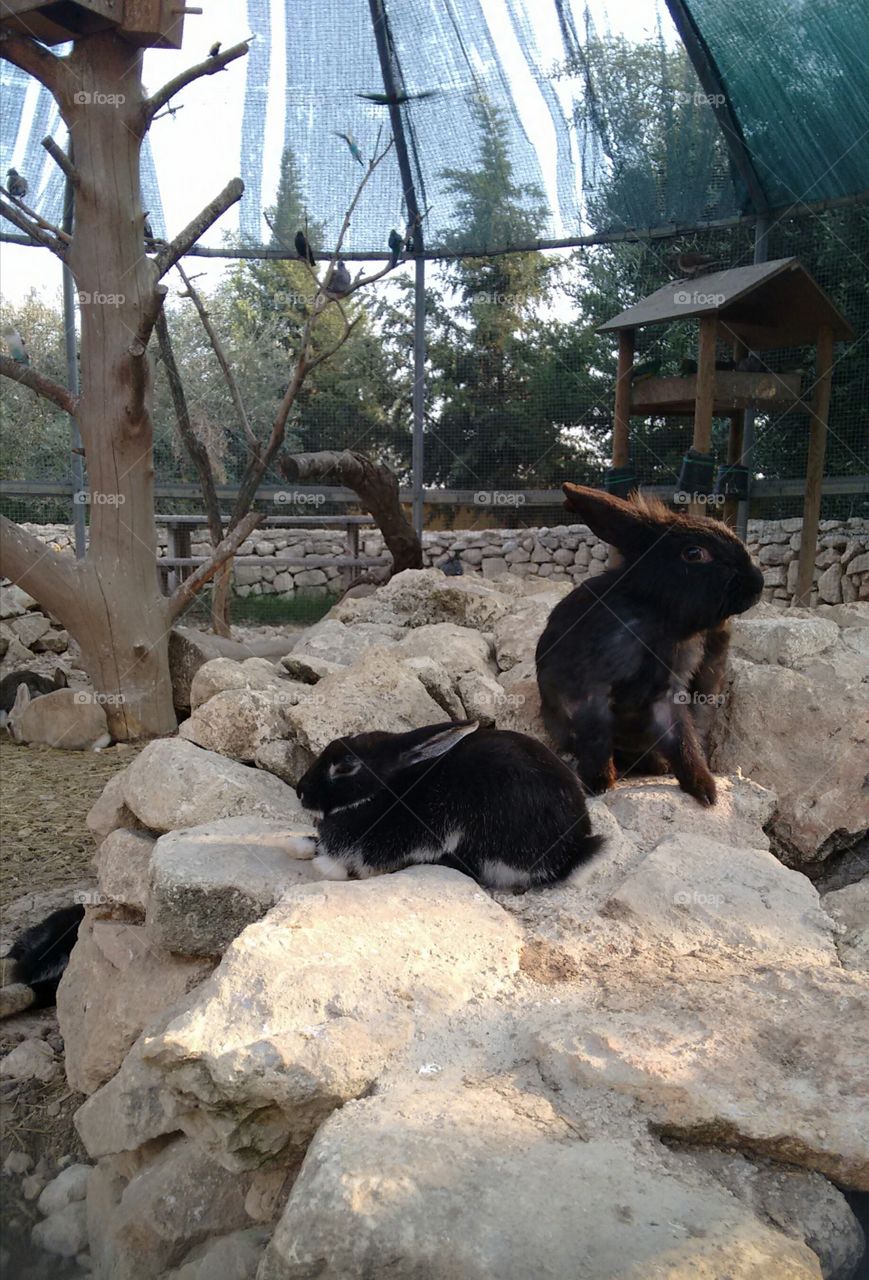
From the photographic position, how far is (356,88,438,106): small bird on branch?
9.02 m

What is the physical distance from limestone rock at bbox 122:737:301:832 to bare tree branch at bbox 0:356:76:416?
144 inches

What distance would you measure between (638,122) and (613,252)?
102 cm

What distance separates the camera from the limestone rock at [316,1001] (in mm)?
1829

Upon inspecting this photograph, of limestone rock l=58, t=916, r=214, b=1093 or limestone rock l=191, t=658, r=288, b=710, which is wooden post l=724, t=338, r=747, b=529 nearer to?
limestone rock l=191, t=658, r=288, b=710

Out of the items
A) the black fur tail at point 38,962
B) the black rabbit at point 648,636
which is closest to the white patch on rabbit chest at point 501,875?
the black rabbit at point 648,636

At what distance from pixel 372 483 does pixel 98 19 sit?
3519 millimetres

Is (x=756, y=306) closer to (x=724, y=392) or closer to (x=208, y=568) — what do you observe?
(x=724, y=392)

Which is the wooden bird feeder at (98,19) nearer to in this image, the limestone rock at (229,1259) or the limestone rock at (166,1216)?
the limestone rock at (166,1216)

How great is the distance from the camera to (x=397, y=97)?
9125 millimetres

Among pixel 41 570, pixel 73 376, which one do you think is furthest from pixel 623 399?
pixel 73 376

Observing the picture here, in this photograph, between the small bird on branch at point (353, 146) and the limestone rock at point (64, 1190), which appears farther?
the small bird on branch at point (353, 146)

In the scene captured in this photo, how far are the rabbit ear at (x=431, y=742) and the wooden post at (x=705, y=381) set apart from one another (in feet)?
13.0

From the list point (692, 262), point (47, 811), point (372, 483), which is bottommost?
point (47, 811)

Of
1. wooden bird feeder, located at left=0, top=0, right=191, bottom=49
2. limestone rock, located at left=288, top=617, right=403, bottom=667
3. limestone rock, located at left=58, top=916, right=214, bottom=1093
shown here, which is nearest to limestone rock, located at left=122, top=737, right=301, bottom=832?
limestone rock, located at left=58, top=916, right=214, bottom=1093
